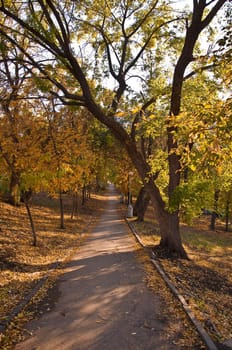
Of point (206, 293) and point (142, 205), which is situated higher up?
point (142, 205)

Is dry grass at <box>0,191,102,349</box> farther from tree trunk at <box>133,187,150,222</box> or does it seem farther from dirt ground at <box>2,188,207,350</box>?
tree trunk at <box>133,187,150,222</box>

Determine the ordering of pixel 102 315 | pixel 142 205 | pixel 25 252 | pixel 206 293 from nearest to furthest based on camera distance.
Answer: pixel 102 315 < pixel 206 293 < pixel 25 252 < pixel 142 205

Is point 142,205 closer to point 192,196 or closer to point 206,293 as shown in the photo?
point 192,196

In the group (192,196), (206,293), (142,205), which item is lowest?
(206,293)

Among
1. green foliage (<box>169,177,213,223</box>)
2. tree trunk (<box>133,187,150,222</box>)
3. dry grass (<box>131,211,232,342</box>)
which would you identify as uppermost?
green foliage (<box>169,177,213,223</box>)

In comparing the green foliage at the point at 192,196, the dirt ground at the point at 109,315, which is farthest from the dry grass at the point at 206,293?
the green foliage at the point at 192,196

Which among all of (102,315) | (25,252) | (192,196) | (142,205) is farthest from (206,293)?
(142,205)

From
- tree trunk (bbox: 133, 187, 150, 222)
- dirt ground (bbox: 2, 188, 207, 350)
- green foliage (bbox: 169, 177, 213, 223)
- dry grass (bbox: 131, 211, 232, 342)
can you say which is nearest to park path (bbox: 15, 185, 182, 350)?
dirt ground (bbox: 2, 188, 207, 350)

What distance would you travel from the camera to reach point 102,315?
5.45m

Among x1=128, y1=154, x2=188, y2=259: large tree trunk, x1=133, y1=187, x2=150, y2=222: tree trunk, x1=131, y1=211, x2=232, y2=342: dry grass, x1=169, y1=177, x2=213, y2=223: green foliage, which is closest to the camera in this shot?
x1=131, y1=211, x2=232, y2=342: dry grass

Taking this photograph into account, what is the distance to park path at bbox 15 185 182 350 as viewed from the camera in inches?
176

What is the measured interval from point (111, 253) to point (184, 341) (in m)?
6.69

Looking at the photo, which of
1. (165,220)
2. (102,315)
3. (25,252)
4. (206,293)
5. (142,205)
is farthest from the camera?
(142,205)

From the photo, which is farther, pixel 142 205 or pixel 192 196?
pixel 142 205
